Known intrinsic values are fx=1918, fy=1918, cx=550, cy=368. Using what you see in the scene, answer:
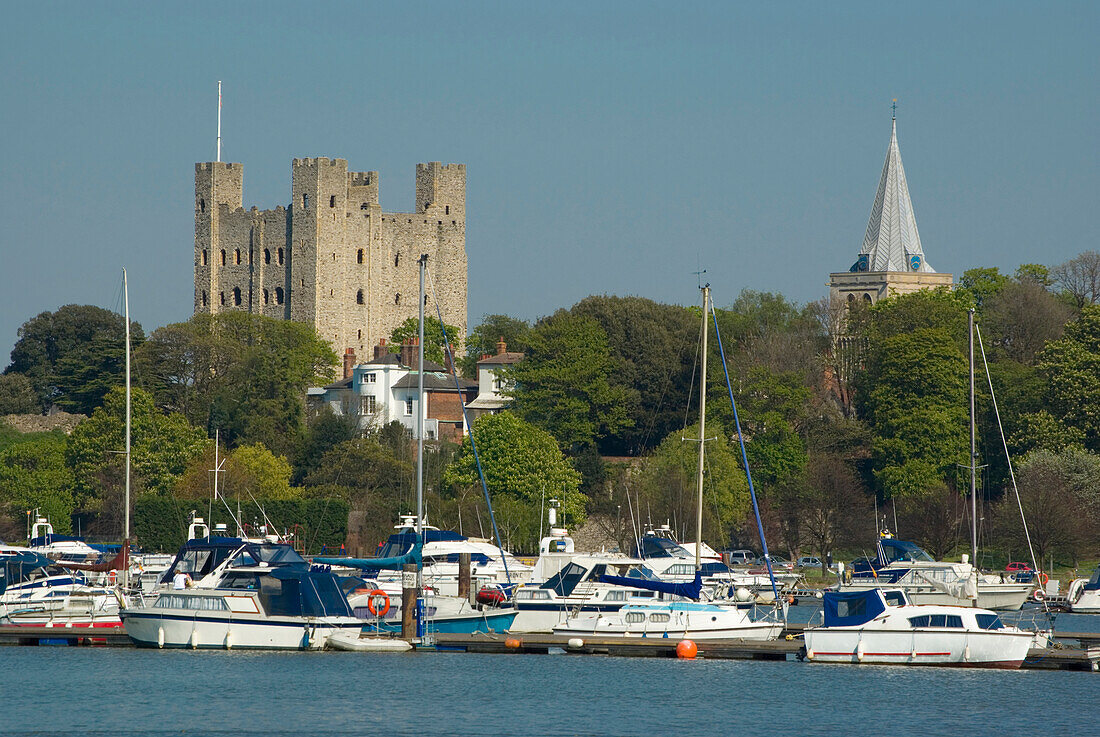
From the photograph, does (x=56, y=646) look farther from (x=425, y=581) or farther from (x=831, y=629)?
(x=831, y=629)

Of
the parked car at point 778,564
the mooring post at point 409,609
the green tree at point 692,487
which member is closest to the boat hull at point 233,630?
the mooring post at point 409,609

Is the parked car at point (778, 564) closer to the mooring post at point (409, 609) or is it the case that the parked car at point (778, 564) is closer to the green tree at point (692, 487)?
the green tree at point (692, 487)

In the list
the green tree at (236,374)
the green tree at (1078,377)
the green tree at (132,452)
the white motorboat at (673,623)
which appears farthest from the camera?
the green tree at (236,374)

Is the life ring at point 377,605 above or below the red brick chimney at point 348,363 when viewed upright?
below

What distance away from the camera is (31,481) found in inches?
3285

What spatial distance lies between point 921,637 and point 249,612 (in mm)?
14469

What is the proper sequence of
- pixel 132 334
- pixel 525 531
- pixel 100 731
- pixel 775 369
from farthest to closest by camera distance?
1. pixel 132 334
2. pixel 775 369
3. pixel 525 531
4. pixel 100 731

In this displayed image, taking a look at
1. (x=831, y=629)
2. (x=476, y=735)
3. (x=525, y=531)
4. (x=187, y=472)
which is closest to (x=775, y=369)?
(x=525, y=531)

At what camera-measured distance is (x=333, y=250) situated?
125m

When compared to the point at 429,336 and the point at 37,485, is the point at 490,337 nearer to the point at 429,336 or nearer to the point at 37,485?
the point at 429,336

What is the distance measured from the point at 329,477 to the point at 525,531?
448 inches

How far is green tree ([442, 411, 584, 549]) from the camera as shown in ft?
253

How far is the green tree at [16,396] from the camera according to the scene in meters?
110

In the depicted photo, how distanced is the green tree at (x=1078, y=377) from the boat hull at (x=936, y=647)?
128 ft
